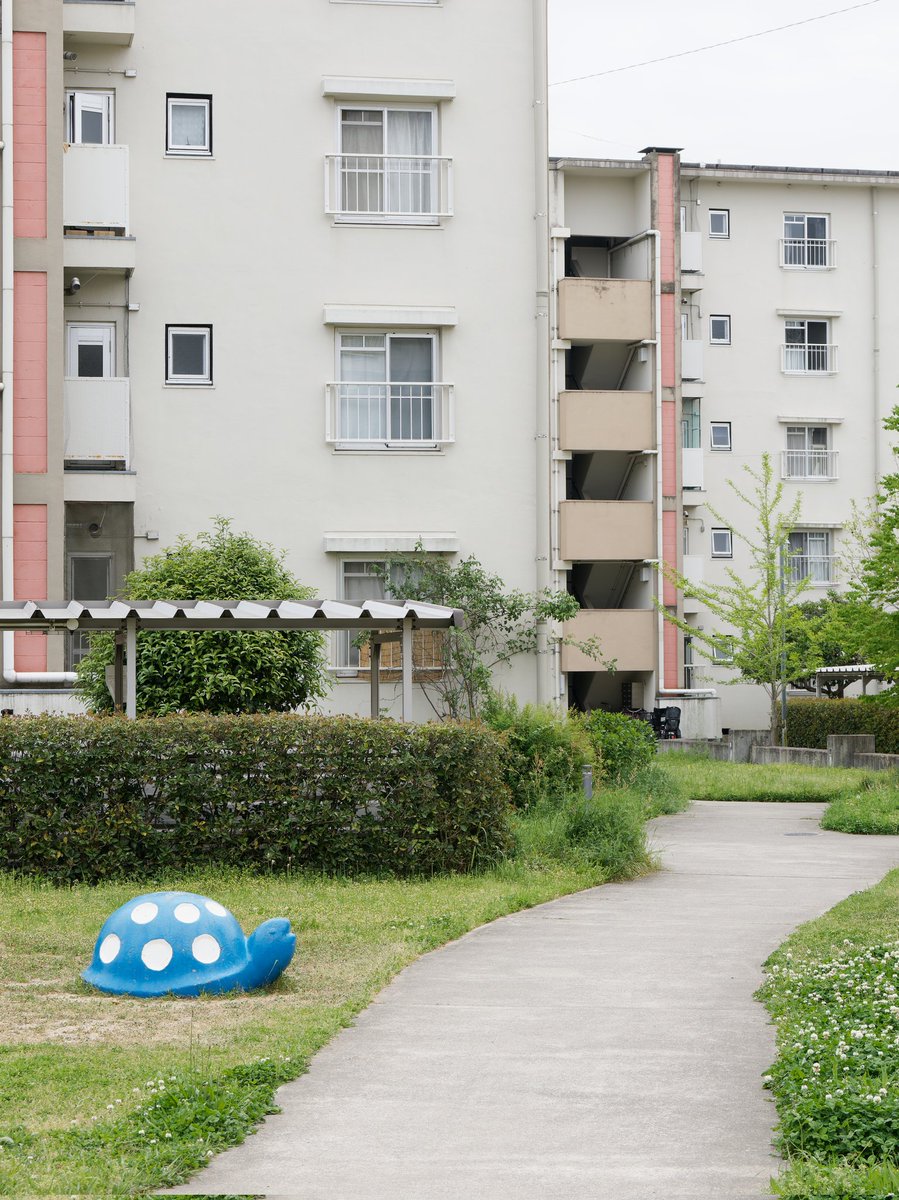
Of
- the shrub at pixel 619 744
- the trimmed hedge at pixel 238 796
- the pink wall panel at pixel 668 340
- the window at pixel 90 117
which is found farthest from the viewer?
the pink wall panel at pixel 668 340

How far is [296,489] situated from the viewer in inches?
969

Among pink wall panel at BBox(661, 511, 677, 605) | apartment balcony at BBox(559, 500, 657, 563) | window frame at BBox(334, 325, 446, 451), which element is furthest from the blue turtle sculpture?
pink wall panel at BBox(661, 511, 677, 605)

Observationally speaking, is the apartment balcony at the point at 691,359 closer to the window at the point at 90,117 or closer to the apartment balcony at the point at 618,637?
the apartment balcony at the point at 618,637

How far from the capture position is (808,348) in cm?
4350

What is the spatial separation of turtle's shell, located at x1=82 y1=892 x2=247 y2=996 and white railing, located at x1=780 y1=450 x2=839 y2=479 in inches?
1411

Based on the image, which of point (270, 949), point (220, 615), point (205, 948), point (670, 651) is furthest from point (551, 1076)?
point (670, 651)

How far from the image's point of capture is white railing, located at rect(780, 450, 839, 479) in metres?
43.5

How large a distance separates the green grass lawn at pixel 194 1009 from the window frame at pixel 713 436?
93.5ft

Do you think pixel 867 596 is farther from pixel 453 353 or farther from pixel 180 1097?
pixel 180 1097

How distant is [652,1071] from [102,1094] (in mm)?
2426

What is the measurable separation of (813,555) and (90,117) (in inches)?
990

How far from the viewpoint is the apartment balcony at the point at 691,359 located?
40.4 metres

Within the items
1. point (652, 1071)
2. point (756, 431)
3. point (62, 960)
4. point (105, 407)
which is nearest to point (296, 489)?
point (105, 407)

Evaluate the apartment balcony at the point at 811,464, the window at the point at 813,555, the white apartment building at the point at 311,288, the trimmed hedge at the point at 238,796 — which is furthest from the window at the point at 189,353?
the apartment balcony at the point at 811,464
